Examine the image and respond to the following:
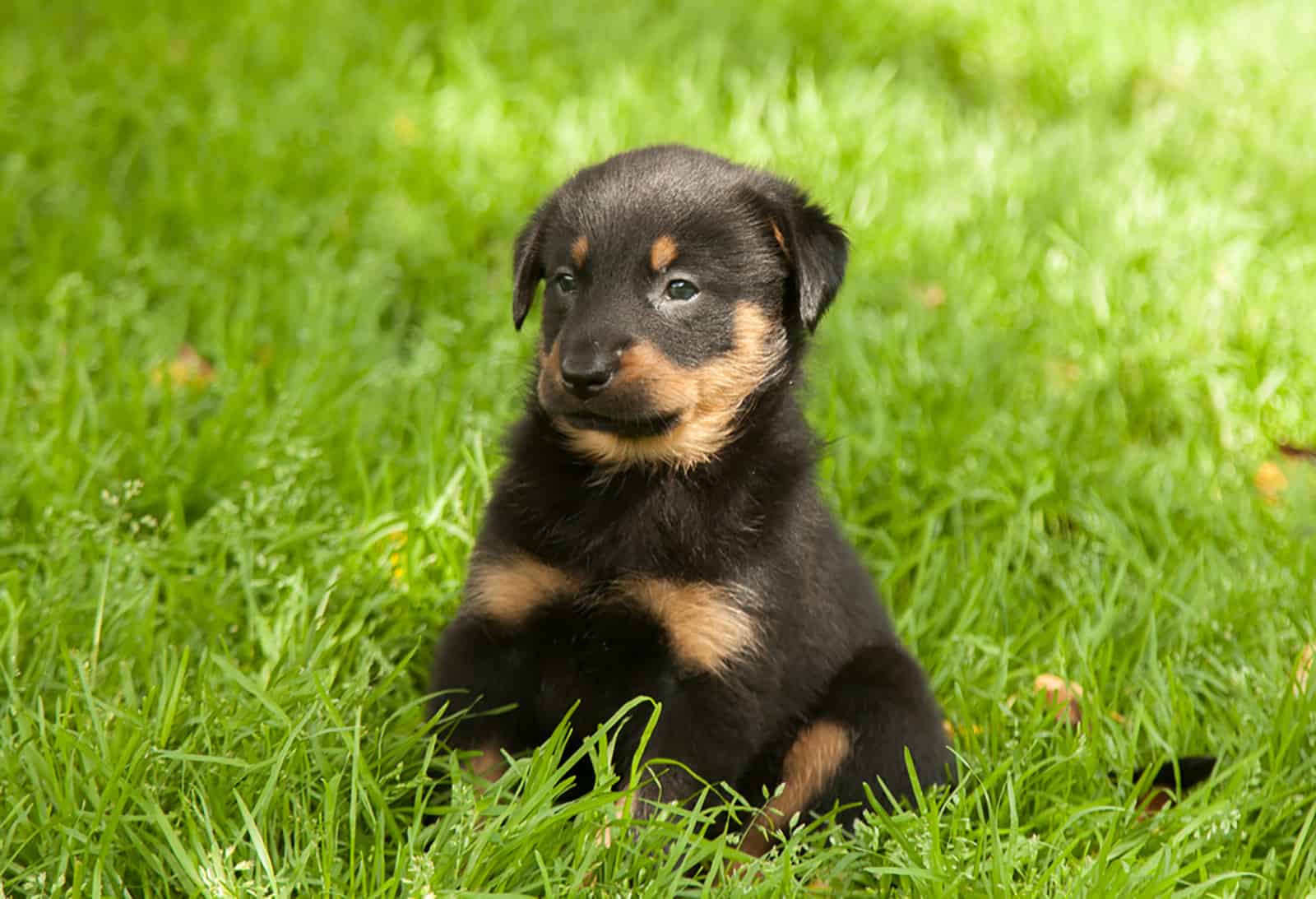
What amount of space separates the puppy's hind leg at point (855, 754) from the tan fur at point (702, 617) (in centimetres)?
34

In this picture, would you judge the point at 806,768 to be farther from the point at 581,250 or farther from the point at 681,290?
the point at 581,250

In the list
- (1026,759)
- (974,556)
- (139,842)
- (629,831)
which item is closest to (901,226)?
(974,556)

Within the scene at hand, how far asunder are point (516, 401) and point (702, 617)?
0.84 metres

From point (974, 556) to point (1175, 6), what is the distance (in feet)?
15.9

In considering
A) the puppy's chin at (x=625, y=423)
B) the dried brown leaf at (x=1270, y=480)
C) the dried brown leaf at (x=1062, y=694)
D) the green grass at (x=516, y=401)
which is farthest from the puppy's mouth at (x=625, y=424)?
the dried brown leaf at (x=1270, y=480)

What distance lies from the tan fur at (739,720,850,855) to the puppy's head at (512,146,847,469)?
2.05 feet

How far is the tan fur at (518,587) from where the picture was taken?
108 inches

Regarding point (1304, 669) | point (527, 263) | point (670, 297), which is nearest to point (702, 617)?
point (670, 297)

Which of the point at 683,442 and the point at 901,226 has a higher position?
the point at 901,226

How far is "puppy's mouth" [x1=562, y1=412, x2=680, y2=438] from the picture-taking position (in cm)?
264

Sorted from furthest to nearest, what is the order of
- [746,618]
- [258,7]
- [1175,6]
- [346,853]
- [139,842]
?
[1175,6] < [258,7] < [746,618] < [346,853] < [139,842]

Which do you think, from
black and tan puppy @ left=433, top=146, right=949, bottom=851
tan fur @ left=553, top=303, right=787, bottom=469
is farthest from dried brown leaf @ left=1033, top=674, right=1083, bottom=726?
tan fur @ left=553, top=303, right=787, bottom=469

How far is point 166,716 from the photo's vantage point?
8.41 ft

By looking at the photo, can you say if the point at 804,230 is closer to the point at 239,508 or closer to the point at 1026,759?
the point at 1026,759
